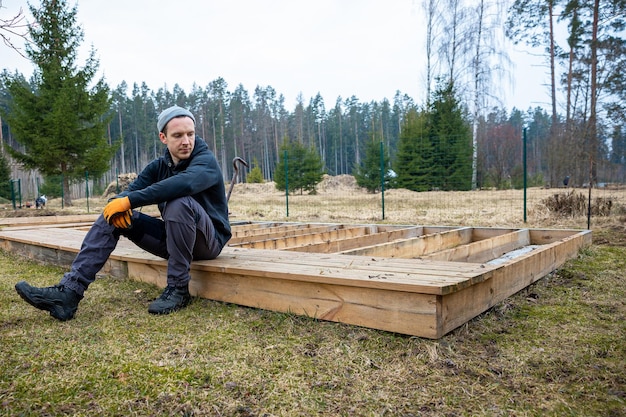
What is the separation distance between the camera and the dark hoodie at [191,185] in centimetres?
215

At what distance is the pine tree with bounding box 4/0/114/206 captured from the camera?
15.3 m

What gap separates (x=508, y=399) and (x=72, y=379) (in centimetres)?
158

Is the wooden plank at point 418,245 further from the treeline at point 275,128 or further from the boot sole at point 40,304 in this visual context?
the treeline at point 275,128

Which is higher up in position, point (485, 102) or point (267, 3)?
point (267, 3)

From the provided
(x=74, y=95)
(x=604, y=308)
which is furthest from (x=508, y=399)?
(x=74, y=95)

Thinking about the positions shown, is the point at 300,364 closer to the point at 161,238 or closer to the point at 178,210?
the point at 178,210

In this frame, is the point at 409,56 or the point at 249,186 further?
the point at 249,186

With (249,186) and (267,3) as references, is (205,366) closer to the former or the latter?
(267,3)

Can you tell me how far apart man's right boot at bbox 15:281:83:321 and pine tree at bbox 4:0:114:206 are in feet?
51.0

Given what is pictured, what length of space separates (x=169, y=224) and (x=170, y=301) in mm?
469

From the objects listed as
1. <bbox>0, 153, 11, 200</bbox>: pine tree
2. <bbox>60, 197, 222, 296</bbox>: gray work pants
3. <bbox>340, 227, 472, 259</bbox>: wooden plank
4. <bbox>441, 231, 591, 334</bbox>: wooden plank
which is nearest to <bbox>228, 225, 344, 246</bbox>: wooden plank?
<bbox>340, 227, 472, 259</bbox>: wooden plank

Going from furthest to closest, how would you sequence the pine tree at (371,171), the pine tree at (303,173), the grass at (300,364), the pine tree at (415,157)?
the pine tree at (371,171) → the pine tree at (303,173) → the pine tree at (415,157) → the grass at (300,364)

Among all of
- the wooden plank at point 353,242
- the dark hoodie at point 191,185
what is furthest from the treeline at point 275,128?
the dark hoodie at point 191,185

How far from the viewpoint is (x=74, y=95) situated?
1611 centimetres
